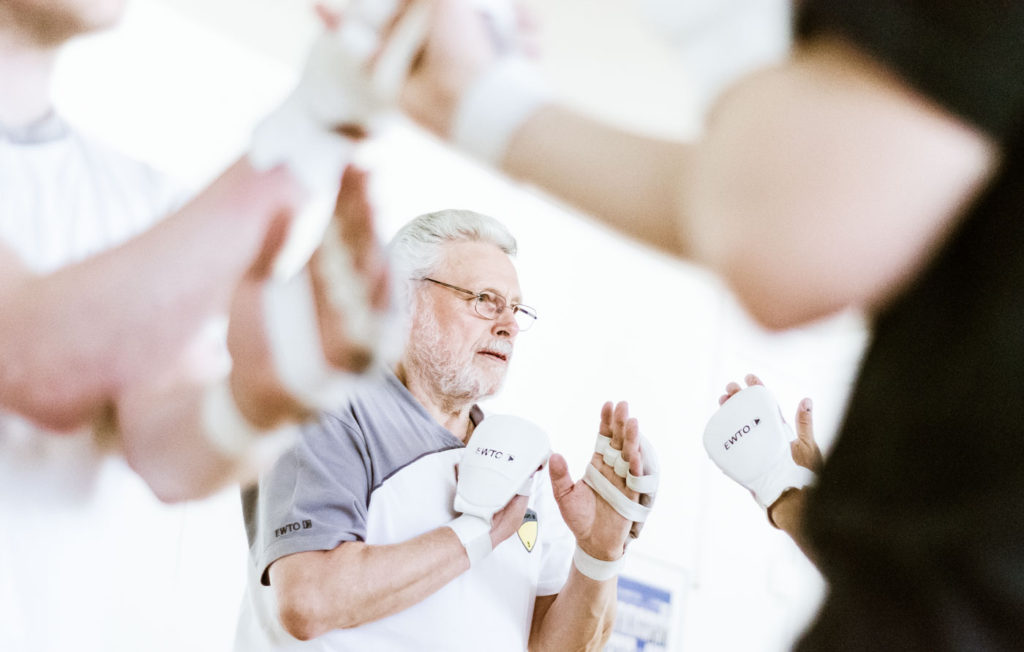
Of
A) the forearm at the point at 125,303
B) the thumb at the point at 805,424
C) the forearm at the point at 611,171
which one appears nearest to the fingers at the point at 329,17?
the forearm at the point at 125,303

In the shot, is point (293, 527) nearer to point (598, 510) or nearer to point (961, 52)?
point (598, 510)

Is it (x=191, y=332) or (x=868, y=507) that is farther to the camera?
(x=191, y=332)

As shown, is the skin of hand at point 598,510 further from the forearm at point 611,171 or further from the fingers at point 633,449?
the forearm at point 611,171

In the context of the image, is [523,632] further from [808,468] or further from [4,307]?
[4,307]

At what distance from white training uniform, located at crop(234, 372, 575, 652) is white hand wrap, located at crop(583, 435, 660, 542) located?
11cm

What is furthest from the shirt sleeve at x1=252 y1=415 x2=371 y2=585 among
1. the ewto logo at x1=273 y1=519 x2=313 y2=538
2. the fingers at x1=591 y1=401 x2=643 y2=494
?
the fingers at x1=591 y1=401 x2=643 y2=494

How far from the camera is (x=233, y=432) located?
0.95 metres

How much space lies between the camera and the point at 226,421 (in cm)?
93

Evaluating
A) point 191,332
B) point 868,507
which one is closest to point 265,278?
point 191,332

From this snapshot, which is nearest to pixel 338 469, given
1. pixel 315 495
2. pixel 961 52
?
pixel 315 495

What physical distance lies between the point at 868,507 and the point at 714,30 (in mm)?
309

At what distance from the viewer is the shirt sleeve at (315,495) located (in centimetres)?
107

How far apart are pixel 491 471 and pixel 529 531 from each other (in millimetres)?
175

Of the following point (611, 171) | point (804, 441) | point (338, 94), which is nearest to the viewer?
point (611, 171)
